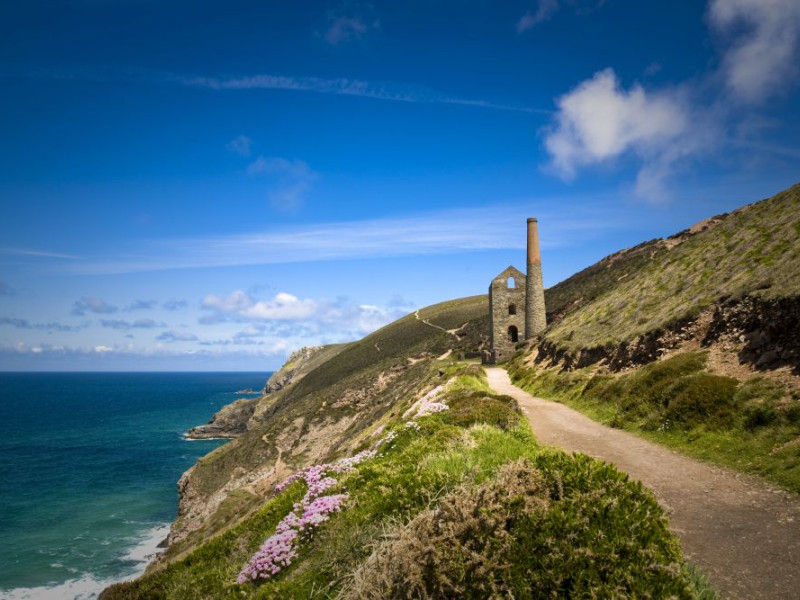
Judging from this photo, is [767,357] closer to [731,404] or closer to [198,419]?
[731,404]

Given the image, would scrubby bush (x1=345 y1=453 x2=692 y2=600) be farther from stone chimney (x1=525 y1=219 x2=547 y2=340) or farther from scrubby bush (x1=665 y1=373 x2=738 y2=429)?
stone chimney (x1=525 y1=219 x2=547 y2=340)

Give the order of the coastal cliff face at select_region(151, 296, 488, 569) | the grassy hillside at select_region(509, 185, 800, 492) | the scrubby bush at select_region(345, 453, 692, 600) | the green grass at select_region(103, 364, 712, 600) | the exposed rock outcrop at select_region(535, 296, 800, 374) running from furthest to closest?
the coastal cliff face at select_region(151, 296, 488, 569) < the exposed rock outcrop at select_region(535, 296, 800, 374) < the grassy hillside at select_region(509, 185, 800, 492) < the green grass at select_region(103, 364, 712, 600) < the scrubby bush at select_region(345, 453, 692, 600)

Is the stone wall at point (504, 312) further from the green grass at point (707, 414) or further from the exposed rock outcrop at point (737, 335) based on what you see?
the green grass at point (707, 414)

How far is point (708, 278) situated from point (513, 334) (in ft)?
94.4

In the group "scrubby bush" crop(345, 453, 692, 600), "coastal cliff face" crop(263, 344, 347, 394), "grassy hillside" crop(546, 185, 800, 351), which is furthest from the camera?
"coastal cliff face" crop(263, 344, 347, 394)

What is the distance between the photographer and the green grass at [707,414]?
32.4 ft

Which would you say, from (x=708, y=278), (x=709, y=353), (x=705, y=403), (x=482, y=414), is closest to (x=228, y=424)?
(x=482, y=414)

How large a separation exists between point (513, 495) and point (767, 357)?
12.4 meters

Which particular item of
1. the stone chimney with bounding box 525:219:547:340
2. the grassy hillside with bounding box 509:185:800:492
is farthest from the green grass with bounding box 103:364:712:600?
the stone chimney with bounding box 525:219:547:340

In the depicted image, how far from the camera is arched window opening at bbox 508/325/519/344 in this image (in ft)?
165

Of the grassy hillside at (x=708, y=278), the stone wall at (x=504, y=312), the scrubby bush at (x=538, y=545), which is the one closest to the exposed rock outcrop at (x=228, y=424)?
the stone wall at (x=504, y=312)

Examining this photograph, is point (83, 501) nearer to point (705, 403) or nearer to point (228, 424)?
point (228, 424)

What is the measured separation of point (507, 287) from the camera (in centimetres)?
5053

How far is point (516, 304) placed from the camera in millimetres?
49938
